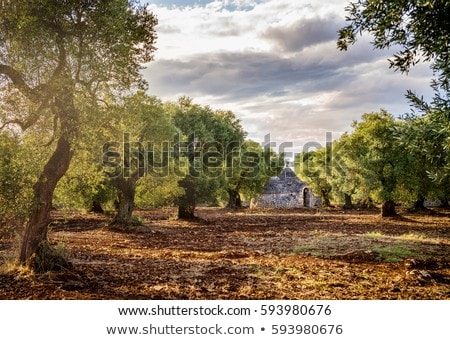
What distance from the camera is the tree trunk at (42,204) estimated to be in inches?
507

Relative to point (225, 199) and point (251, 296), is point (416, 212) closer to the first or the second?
point (225, 199)

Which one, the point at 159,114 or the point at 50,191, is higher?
the point at 159,114

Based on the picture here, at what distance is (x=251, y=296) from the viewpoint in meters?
10.6

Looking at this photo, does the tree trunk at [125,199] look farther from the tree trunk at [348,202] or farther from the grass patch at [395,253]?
the tree trunk at [348,202]

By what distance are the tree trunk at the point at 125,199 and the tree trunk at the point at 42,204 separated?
58.0 ft

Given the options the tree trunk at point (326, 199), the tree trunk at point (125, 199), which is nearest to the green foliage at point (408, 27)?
the tree trunk at point (125, 199)

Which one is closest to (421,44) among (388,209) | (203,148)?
(203,148)

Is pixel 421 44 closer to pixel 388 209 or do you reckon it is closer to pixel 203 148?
pixel 203 148

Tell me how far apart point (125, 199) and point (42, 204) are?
1944cm

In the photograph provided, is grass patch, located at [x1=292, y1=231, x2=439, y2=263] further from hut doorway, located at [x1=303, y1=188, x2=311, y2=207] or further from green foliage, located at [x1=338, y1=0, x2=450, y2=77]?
hut doorway, located at [x1=303, y1=188, x2=311, y2=207]

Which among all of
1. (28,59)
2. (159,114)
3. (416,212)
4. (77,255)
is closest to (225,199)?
(416,212)

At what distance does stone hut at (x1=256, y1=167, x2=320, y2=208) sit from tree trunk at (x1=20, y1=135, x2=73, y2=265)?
241 ft

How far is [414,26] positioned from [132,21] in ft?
33.2

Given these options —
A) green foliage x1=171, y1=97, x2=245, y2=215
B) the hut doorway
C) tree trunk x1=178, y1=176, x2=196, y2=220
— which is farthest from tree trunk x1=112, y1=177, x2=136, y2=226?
the hut doorway
